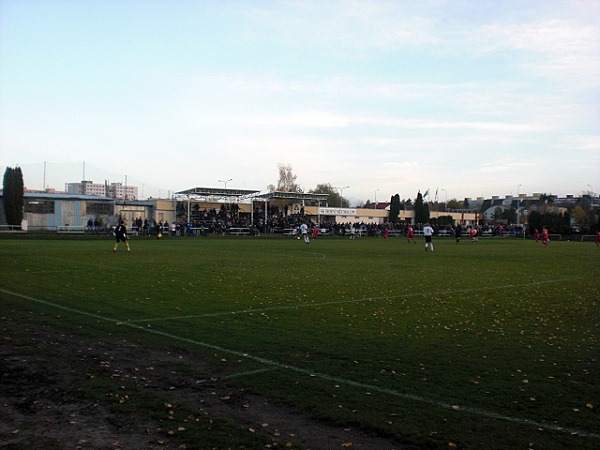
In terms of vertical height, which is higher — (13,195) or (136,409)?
(13,195)

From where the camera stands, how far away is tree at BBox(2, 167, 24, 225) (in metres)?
65.6

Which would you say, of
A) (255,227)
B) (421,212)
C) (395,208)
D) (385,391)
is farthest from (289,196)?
(385,391)

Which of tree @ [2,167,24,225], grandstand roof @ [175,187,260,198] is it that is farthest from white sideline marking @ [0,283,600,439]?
tree @ [2,167,24,225]

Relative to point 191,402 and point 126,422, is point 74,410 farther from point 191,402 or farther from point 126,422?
point 191,402

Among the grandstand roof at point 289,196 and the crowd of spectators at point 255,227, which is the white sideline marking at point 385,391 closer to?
the crowd of spectators at point 255,227

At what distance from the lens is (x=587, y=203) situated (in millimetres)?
133375

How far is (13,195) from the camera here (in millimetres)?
65625

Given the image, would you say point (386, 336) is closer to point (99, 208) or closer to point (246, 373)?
point (246, 373)

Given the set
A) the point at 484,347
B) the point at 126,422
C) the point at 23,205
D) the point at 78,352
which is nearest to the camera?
the point at 126,422

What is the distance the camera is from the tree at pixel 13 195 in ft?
215

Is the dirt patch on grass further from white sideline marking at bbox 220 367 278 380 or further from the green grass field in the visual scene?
the green grass field

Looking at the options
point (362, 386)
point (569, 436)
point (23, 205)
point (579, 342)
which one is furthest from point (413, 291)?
point (23, 205)

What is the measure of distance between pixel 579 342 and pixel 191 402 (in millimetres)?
6708

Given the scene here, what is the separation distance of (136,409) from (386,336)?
4983mm
